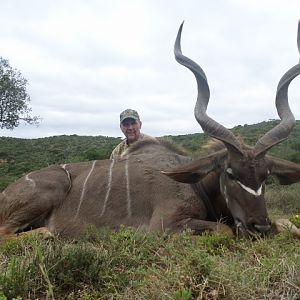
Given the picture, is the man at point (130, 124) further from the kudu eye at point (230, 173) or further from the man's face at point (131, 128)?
the kudu eye at point (230, 173)

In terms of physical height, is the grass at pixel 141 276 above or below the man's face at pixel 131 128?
below

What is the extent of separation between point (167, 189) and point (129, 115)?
2.43 metres

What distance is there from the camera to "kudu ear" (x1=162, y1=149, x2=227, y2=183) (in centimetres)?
438

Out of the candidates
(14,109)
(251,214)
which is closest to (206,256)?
(251,214)

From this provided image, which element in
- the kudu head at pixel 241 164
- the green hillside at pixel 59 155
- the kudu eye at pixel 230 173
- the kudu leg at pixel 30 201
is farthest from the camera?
the green hillside at pixel 59 155

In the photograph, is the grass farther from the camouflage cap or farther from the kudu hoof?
the camouflage cap

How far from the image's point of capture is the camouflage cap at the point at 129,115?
22.6 feet

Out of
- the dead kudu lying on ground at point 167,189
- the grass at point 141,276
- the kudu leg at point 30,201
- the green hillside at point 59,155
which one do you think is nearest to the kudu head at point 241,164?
the dead kudu lying on ground at point 167,189

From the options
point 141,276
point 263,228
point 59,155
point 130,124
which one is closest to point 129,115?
point 130,124

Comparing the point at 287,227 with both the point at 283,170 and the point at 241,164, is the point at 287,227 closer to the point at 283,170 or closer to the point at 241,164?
the point at 241,164

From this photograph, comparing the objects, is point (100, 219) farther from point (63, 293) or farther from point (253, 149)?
point (63, 293)

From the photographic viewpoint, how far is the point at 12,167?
54.3ft

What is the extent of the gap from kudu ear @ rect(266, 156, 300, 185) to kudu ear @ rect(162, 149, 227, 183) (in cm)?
44

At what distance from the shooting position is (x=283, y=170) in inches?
175
